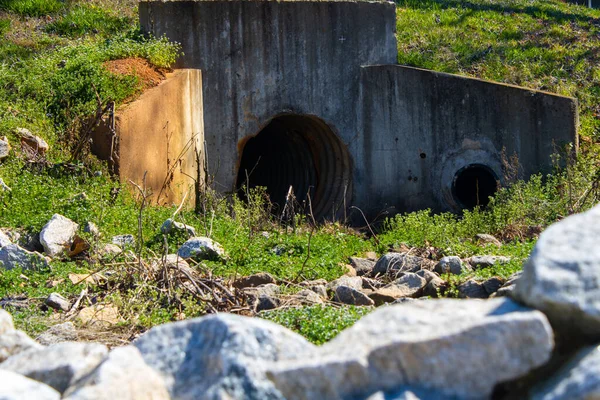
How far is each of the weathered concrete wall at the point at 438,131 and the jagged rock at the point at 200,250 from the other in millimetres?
4699

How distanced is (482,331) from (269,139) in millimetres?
11207

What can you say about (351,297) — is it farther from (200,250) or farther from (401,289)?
(200,250)

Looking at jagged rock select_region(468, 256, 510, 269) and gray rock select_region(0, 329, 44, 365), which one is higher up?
gray rock select_region(0, 329, 44, 365)

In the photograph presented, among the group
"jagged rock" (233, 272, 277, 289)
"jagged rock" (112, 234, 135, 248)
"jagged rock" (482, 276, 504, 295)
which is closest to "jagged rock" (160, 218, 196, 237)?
"jagged rock" (112, 234, 135, 248)

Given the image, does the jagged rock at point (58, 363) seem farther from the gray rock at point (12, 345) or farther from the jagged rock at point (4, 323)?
the jagged rock at point (4, 323)

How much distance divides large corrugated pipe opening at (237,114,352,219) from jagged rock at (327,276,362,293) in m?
4.12

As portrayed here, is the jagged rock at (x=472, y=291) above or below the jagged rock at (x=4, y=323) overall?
below

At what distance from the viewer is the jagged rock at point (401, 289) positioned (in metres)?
6.33

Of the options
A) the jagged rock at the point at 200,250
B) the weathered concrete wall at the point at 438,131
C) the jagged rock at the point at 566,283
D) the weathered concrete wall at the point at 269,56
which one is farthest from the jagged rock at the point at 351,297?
the weathered concrete wall at the point at 438,131

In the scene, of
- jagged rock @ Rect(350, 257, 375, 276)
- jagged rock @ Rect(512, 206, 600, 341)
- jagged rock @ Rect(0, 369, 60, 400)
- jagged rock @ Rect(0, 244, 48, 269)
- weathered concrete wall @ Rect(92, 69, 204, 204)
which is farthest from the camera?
weathered concrete wall @ Rect(92, 69, 204, 204)

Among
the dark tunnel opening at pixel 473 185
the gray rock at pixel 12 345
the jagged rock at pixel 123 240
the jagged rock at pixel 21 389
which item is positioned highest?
the jagged rock at pixel 21 389

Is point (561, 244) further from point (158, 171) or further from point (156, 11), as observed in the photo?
point (156, 11)

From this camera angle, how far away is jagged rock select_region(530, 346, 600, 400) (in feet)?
7.89

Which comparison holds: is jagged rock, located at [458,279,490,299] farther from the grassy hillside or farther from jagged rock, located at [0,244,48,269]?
jagged rock, located at [0,244,48,269]
